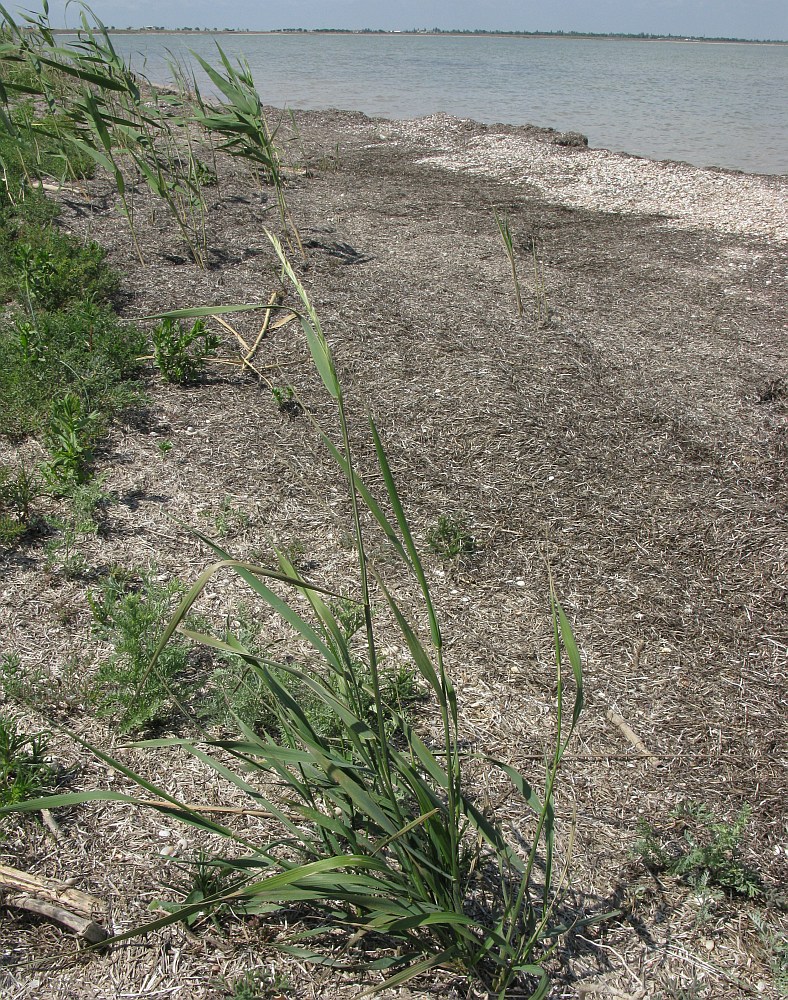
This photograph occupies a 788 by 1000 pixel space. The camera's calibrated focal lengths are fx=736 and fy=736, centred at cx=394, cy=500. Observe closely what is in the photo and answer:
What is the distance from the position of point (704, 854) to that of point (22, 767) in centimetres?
177

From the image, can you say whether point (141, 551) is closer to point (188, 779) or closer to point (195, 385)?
point (188, 779)

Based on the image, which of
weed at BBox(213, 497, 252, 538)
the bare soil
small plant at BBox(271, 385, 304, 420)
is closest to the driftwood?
the bare soil

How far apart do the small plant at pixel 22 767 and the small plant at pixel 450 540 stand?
156 centimetres

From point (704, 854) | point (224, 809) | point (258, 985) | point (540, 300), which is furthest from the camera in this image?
point (540, 300)

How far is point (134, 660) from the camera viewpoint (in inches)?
89.6

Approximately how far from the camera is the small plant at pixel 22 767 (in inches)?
74.9

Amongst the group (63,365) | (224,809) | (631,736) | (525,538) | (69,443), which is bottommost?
(631,736)

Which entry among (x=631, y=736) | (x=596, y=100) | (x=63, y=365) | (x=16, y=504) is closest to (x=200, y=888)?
(x=631, y=736)

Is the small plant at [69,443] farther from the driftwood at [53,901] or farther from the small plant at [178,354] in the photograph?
the driftwood at [53,901]

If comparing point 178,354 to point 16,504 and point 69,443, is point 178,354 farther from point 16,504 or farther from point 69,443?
point 16,504

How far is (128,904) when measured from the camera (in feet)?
5.70

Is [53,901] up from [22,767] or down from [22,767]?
down

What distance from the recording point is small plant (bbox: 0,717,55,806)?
1901mm

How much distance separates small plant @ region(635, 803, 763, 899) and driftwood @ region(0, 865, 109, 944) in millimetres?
1326
